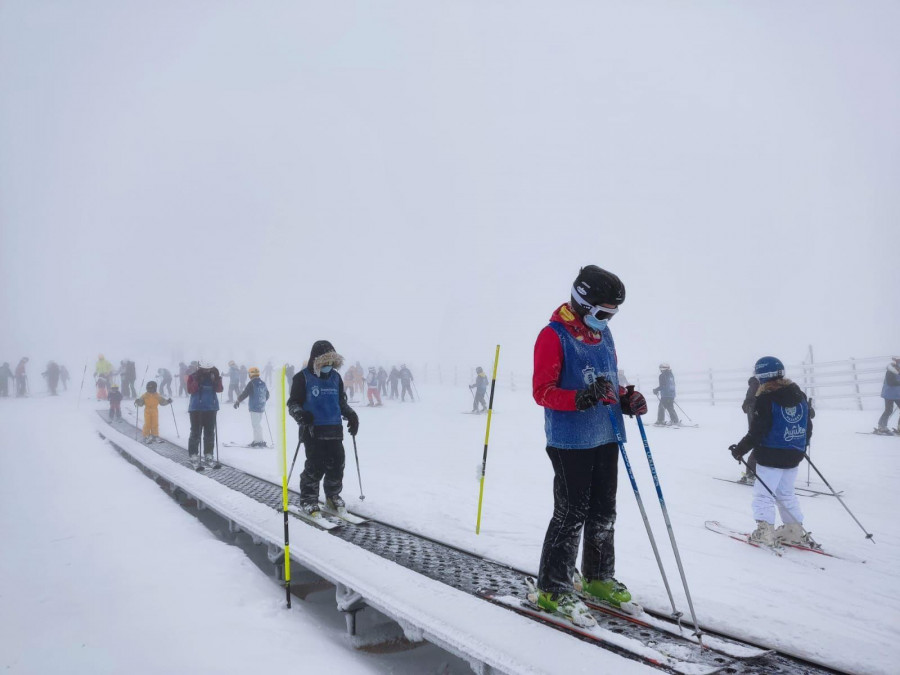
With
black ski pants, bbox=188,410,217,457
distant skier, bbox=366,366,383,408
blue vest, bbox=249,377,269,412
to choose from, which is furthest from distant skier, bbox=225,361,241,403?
black ski pants, bbox=188,410,217,457

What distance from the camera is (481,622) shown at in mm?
2748

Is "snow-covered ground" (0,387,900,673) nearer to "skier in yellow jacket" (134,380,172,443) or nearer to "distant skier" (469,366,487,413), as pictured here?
"skier in yellow jacket" (134,380,172,443)

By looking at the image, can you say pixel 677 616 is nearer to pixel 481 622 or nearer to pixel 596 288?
pixel 481 622

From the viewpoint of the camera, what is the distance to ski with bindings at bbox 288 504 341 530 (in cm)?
504

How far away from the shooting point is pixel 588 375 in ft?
9.41

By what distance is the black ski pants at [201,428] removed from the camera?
927 cm

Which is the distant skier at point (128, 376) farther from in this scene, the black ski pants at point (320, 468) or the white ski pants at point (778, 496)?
the white ski pants at point (778, 496)

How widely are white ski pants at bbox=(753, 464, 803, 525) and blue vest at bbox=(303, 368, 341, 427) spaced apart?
429 cm

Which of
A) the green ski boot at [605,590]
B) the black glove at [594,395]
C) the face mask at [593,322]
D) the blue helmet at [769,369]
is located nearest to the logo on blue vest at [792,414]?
the blue helmet at [769,369]

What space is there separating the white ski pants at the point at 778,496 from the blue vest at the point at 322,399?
4285 mm

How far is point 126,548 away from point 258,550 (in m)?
1.24

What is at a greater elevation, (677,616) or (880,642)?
(677,616)

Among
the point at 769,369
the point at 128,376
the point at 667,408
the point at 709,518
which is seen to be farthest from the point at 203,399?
the point at 128,376

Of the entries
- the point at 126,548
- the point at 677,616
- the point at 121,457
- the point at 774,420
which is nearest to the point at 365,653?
the point at 677,616
